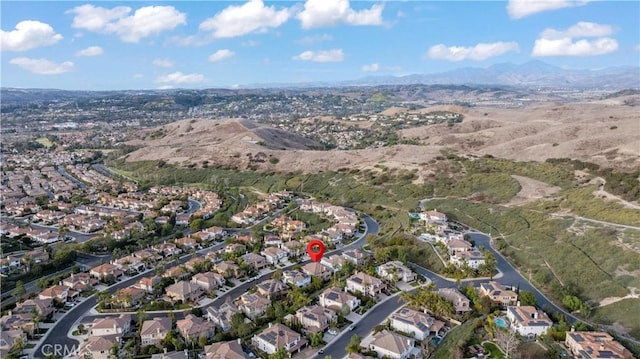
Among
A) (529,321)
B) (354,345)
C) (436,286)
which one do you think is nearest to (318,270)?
(436,286)

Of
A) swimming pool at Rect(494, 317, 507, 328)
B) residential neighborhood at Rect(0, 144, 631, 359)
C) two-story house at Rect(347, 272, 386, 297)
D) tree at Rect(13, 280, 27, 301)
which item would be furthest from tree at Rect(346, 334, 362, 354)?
tree at Rect(13, 280, 27, 301)

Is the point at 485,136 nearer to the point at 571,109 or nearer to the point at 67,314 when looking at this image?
the point at 571,109

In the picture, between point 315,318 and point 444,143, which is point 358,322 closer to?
point 315,318

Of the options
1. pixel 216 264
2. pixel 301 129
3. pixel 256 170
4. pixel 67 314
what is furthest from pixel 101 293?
pixel 301 129

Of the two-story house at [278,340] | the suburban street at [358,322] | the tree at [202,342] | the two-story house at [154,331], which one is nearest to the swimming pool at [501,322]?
the suburban street at [358,322]

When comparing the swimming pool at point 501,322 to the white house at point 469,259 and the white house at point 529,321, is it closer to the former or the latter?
the white house at point 529,321

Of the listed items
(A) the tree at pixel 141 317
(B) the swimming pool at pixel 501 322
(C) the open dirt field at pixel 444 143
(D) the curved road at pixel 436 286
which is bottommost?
(D) the curved road at pixel 436 286

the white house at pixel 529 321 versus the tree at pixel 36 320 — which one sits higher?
the tree at pixel 36 320
